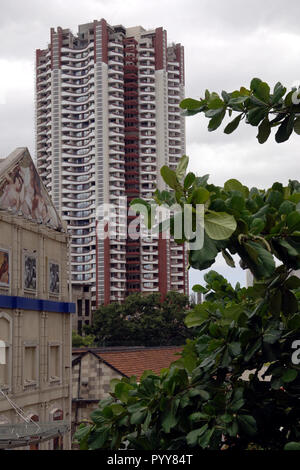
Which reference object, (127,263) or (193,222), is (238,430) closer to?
(193,222)

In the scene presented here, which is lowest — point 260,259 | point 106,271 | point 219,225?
point 260,259

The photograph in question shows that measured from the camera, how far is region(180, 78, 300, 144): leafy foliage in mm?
4133

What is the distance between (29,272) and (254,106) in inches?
735

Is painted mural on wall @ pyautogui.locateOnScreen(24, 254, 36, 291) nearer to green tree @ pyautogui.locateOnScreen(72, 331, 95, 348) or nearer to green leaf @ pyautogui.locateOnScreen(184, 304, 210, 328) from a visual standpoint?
green leaf @ pyautogui.locateOnScreen(184, 304, 210, 328)

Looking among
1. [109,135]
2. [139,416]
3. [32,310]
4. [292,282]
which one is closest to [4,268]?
[32,310]

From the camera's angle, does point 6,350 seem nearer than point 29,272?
Yes

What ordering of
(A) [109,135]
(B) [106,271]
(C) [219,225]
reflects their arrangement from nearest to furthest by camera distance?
(C) [219,225] < (B) [106,271] < (A) [109,135]

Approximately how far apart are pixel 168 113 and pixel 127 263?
22378 mm

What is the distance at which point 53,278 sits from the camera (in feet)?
78.9

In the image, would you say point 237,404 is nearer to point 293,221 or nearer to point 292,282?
point 292,282

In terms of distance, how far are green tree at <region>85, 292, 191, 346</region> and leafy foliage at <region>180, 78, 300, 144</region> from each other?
5452cm

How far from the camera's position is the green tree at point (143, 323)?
60.5 m

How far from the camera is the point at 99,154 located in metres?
84.9

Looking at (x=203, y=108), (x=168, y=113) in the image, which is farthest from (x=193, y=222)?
(x=168, y=113)
